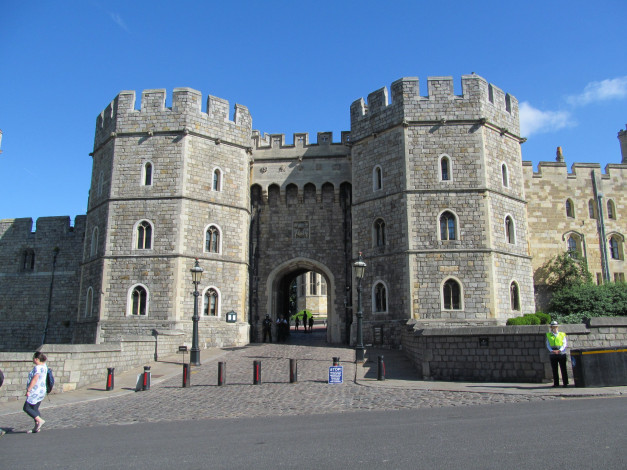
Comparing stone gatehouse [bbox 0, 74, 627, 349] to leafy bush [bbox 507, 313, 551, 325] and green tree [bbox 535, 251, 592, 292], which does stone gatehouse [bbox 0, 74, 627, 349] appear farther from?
leafy bush [bbox 507, 313, 551, 325]

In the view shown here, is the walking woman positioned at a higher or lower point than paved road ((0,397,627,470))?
higher

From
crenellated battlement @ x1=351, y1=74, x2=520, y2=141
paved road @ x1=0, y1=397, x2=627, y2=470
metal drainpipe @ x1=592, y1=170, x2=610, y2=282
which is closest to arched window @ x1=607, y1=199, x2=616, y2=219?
metal drainpipe @ x1=592, y1=170, x2=610, y2=282

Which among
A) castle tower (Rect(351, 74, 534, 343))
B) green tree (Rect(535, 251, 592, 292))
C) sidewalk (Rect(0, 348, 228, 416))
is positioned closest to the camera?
sidewalk (Rect(0, 348, 228, 416))

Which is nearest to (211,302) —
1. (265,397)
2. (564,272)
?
(265,397)

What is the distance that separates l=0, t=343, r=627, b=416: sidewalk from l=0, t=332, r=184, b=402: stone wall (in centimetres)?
27

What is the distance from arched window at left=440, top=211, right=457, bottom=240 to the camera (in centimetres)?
2062

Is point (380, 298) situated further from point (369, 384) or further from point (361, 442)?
point (361, 442)

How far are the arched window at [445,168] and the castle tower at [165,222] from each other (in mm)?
8621

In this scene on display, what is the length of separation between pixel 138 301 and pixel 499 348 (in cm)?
1420

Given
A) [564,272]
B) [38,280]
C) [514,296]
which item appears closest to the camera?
[514,296]

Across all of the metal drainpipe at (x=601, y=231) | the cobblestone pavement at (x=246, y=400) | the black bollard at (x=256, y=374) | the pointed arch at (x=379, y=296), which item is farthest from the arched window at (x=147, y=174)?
the metal drainpipe at (x=601, y=231)

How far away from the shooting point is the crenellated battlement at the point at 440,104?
21.4 m

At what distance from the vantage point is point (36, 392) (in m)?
8.67

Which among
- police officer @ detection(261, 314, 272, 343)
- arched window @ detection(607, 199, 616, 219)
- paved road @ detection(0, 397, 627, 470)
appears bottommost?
paved road @ detection(0, 397, 627, 470)
